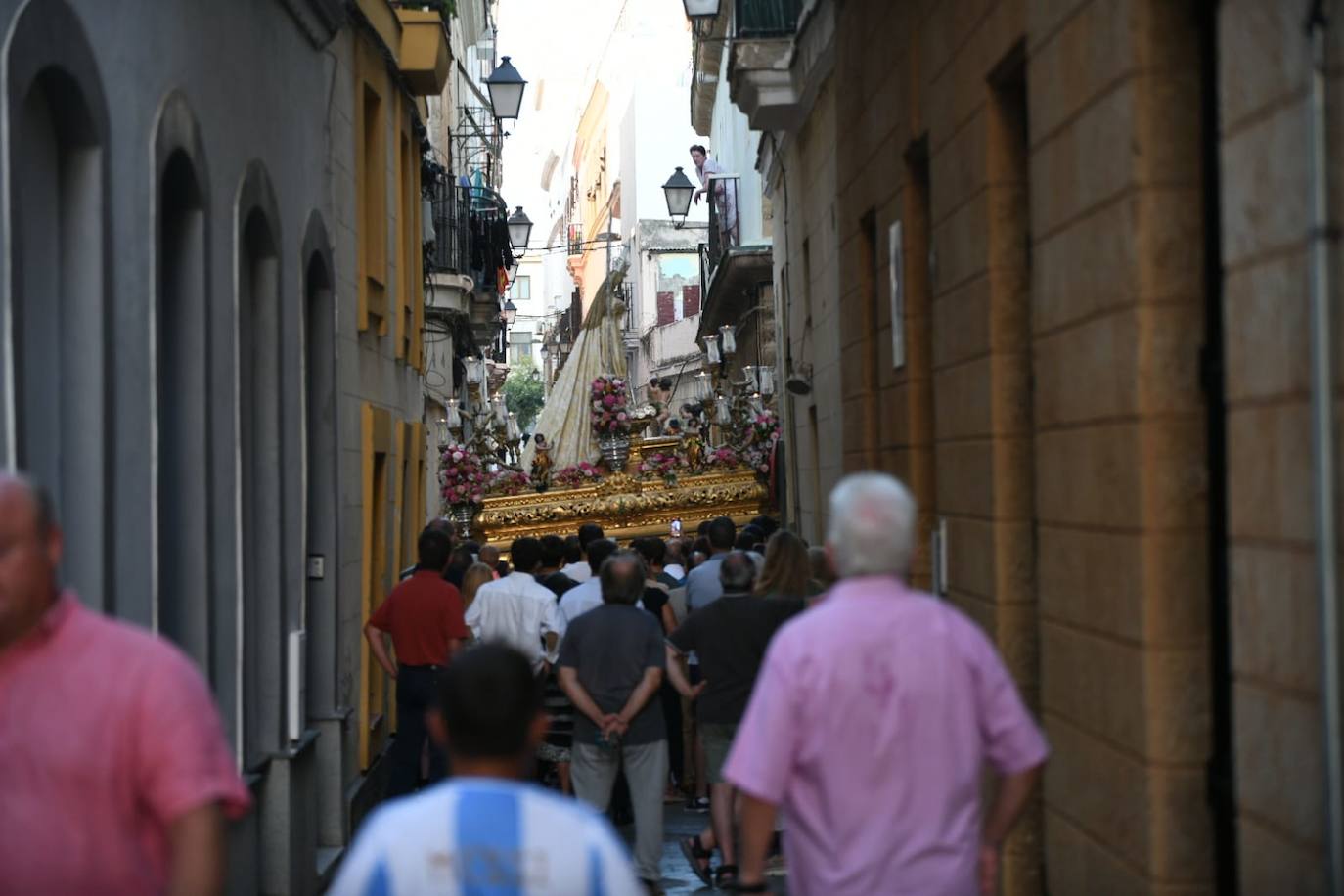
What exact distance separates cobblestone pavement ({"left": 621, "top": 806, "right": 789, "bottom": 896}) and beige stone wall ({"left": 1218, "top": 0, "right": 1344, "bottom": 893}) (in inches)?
171

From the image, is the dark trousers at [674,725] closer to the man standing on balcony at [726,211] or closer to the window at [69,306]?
the window at [69,306]

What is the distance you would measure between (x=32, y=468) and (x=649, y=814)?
4706mm

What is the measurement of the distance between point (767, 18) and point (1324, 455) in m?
14.1

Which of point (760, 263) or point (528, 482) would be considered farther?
point (760, 263)

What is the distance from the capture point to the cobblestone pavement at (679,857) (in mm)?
10505

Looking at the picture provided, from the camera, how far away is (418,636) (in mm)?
11578

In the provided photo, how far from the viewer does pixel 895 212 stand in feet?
37.0

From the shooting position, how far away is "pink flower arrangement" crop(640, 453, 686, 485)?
80.2ft

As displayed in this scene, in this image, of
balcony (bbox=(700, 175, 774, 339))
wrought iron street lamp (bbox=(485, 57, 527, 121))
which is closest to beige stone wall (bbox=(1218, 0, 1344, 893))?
wrought iron street lamp (bbox=(485, 57, 527, 121))

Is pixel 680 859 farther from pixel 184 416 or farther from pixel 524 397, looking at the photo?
pixel 524 397

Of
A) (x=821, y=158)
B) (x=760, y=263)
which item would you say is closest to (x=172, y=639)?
(x=821, y=158)

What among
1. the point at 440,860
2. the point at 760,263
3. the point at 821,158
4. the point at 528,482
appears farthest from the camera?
the point at 760,263

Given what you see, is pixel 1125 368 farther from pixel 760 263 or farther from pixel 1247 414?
pixel 760 263

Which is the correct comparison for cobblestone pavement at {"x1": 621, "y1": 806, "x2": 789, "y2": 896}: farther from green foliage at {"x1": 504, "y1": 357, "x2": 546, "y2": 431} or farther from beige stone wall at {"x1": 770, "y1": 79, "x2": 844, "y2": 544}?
green foliage at {"x1": 504, "y1": 357, "x2": 546, "y2": 431}
